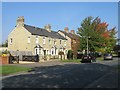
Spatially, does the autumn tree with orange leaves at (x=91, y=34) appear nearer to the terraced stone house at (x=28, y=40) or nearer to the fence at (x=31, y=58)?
the terraced stone house at (x=28, y=40)

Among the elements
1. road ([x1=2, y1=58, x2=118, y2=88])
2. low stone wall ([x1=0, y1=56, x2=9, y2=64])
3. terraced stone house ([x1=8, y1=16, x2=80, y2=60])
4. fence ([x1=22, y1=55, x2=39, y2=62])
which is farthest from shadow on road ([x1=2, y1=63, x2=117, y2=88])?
terraced stone house ([x1=8, y1=16, x2=80, y2=60])

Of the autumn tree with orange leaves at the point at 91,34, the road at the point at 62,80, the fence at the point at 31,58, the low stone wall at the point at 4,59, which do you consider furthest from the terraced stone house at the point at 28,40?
the road at the point at 62,80

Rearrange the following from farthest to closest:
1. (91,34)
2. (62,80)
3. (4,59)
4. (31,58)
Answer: (91,34) → (31,58) → (4,59) → (62,80)

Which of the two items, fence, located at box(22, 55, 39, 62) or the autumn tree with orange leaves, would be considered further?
the autumn tree with orange leaves

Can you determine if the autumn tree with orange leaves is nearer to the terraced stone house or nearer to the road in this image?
the terraced stone house

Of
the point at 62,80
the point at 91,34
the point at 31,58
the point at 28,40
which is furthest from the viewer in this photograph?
the point at 91,34

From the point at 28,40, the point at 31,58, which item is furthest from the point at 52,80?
the point at 28,40

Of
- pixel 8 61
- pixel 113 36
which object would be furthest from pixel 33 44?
pixel 113 36

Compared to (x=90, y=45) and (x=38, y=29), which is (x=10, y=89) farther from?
(x=90, y=45)

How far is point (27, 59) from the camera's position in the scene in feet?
177

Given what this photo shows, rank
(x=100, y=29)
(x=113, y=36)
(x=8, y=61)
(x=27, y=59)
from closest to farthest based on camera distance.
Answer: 1. (x=8, y=61)
2. (x=27, y=59)
3. (x=100, y=29)
4. (x=113, y=36)

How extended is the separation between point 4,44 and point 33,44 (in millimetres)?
61142

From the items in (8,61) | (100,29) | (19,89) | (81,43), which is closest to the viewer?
(19,89)

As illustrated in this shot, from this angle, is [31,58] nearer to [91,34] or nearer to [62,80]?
[91,34]
